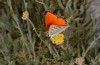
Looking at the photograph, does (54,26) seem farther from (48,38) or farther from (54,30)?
(48,38)

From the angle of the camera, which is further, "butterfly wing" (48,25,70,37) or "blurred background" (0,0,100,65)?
"blurred background" (0,0,100,65)

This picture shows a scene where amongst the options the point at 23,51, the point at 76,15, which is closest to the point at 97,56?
the point at 76,15

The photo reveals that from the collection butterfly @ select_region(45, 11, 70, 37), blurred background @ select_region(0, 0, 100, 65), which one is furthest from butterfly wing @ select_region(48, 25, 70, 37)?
blurred background @ select_region(0, 0, 100, 65)

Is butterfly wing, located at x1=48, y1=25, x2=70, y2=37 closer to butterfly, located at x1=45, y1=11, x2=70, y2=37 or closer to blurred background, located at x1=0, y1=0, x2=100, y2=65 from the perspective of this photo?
butterfly, located at x1=45, y1=11, x2=70, y2=37

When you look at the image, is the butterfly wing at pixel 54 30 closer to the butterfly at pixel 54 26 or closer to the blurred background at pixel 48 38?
the butterfly at pixel 54 26

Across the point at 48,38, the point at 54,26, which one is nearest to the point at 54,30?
the point at 54,26

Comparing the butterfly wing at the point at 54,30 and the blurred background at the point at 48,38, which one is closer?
the butterfly wing at the point at 54,30

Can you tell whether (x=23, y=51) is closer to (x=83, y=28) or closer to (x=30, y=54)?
(x=30, y=54)

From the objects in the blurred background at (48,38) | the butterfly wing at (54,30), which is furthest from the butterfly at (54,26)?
the blurred background at (48,38)
